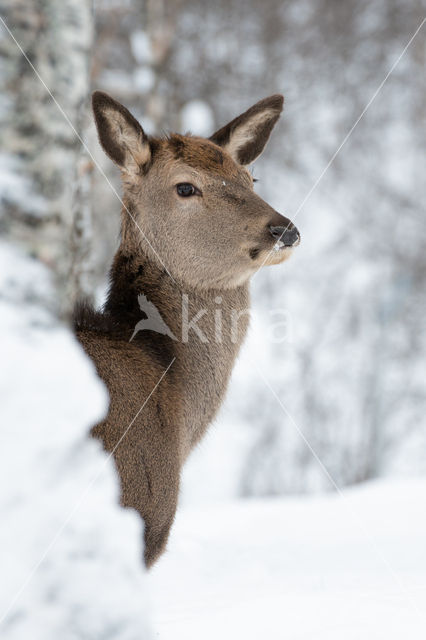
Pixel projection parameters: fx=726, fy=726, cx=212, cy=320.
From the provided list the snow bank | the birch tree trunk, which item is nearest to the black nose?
the birch tree trunk

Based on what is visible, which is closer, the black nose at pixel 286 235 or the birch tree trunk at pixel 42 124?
the birch tree trunk at pixel 42 124

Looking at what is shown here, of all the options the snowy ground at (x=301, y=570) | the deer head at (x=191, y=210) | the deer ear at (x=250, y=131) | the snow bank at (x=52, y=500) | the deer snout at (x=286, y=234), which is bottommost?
the snowy ground at (x=301, y=570)

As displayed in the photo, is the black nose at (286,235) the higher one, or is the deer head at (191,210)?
the black nose at (286,235)

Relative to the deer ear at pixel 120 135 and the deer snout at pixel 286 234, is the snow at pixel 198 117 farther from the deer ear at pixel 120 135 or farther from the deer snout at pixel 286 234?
the deer snout at pixel 286 234

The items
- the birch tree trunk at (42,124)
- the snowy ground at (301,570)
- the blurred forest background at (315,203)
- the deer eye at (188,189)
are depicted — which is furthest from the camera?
the blurred forest background at (315,203)

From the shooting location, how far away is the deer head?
12.3ft

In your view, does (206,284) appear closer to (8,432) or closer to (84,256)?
(8,432)

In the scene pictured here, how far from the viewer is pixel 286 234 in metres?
3.64

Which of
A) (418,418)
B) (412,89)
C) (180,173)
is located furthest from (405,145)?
(180,173)

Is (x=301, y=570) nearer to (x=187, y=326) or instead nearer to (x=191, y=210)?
(x=187, y=326)

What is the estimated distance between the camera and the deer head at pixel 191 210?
12.3ft

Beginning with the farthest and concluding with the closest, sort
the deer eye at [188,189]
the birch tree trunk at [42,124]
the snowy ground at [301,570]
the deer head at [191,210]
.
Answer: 1. the deer eye at [188,189]
2. the deer head at [191,210]
3. the snowy ground at [301,570]
4. the birch tree trunk at [42,124]

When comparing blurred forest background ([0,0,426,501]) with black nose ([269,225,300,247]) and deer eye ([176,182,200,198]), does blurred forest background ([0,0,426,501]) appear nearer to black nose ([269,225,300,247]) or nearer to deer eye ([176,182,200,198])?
deer eye ([176,182,200,198])

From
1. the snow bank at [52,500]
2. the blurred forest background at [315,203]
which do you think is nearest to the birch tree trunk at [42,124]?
the snow bank at [52,500]
